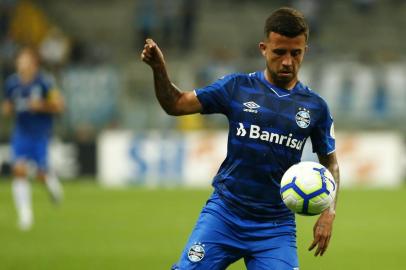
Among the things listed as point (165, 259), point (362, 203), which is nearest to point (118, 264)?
point (165, 259)

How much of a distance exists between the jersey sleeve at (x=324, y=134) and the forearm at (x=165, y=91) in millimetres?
892

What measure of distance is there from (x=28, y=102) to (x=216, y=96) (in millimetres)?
8704

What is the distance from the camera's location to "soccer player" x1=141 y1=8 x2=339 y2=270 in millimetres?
5590

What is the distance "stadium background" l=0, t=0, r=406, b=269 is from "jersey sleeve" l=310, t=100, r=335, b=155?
575 cm

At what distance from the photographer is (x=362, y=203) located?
1702 cm

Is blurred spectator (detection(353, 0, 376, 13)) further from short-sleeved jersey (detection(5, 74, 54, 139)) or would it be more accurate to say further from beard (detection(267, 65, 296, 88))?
beard (detection(267, 65, 296, 88))

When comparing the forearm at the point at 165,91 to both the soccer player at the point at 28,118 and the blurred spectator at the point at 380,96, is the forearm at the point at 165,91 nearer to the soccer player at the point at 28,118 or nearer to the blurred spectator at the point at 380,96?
the soccer player at the point at 28,118

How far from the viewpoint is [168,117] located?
2212 cm

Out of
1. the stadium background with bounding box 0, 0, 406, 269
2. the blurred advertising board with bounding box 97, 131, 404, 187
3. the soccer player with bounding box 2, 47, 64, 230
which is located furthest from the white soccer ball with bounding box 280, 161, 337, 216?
the blurred advertising board with bounding box 97, 131, 404, 187

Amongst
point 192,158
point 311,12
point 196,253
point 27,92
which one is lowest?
point 192,158

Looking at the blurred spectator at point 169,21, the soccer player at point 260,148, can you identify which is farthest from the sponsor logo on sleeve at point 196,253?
the blurred spectator at point 169,21

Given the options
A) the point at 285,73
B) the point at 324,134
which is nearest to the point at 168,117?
the point at 324,134

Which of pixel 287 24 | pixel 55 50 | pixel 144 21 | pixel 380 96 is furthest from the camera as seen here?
pixel 144 21

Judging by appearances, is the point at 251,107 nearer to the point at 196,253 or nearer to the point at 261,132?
the point at 261,132
